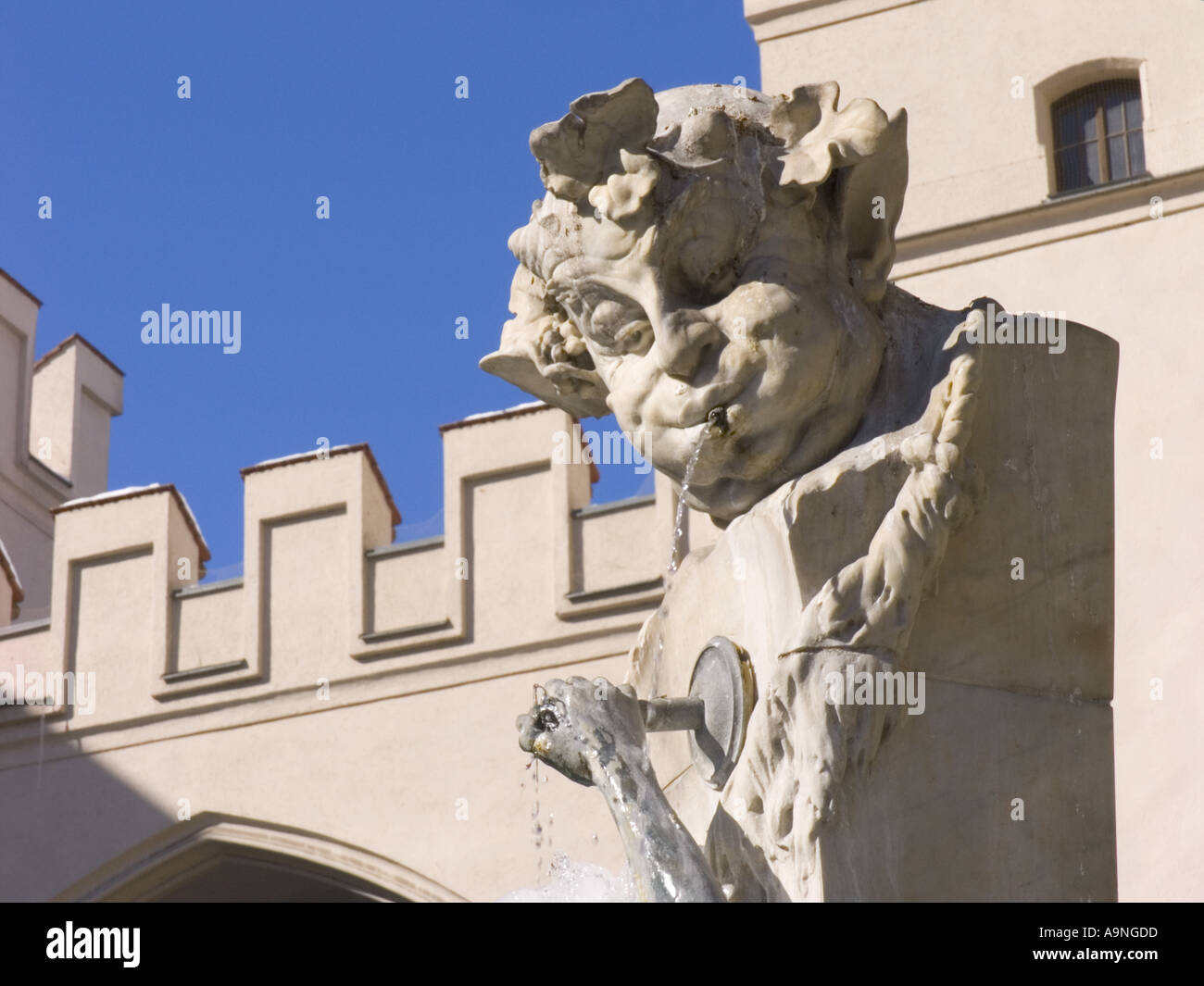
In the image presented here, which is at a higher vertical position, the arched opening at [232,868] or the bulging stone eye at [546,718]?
the arched opening at [232,868]

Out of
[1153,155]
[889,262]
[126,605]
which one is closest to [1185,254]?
[1153,155]

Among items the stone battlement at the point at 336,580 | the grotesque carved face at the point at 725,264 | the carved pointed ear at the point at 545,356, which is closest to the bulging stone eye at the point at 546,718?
the grotesque carved face at the point at 725,264

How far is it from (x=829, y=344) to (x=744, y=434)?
185 millimetres

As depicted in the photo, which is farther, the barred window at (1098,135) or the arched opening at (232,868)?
the arched opening at (232,868)

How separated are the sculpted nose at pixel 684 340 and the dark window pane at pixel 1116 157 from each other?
10.3 metres

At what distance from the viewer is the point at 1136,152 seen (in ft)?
46.0

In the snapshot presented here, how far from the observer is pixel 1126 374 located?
1317 cm

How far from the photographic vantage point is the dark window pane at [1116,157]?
14.0 meters

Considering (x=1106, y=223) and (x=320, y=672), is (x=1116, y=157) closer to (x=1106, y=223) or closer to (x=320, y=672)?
(x=1106, y=223)

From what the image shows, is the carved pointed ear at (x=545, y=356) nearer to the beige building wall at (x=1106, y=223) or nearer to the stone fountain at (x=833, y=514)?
the stone fountain at (x=833, y=514)

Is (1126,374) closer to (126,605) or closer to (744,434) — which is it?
(126,605)

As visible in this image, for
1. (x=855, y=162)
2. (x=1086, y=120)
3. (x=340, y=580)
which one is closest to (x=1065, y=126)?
(x=1086, y=120)

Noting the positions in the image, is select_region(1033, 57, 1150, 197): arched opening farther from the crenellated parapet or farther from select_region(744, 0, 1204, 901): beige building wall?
the crenellated parapet

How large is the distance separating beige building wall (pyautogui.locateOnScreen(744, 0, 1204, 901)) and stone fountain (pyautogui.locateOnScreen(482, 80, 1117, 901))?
27.1 ft
